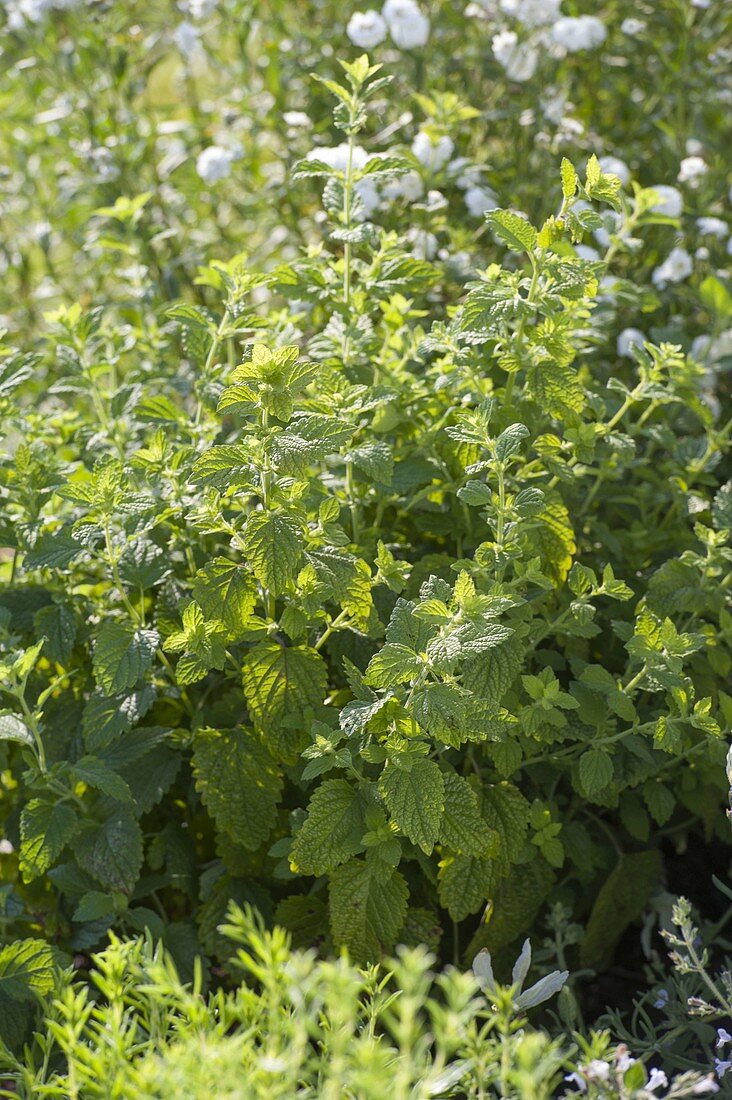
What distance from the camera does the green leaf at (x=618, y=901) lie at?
6.52ft

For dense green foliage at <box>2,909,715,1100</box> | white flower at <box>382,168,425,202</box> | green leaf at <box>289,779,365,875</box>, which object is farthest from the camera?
white flower at <box>382,168,425,202</box>

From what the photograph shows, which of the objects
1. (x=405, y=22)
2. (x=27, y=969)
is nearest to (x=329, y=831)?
(x=27, y=969)

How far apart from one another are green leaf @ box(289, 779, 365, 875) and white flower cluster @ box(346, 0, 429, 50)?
202 cm

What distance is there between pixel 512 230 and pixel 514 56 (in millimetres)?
1609

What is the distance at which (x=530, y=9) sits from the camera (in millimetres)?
2930

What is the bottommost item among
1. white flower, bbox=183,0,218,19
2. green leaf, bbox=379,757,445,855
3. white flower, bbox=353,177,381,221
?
green leaf, bbox=379,757,445,855

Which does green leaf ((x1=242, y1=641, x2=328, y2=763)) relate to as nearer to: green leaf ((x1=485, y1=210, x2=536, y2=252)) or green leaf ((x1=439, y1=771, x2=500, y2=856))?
green leaf ((x1=439, y1=771, x2=500, y2=856))

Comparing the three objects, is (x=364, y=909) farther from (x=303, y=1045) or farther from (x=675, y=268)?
(x=675, y=268)

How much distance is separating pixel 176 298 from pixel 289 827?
6.43 feet

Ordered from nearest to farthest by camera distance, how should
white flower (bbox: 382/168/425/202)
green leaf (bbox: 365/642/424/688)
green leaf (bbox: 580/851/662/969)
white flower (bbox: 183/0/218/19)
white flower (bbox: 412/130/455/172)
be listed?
Answer: green leaf (bbox: 365/642/424/688) < green leaf (bbox: 580/851/662/969) < white flower (bbox: 412/130/455/172) < white flower (bbox: 382/168/425/202) < white flower (bbox: 183/0/218/19)

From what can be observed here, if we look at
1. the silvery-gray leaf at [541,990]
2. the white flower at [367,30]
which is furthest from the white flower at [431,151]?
the silvery-gray leaf at [541,990]

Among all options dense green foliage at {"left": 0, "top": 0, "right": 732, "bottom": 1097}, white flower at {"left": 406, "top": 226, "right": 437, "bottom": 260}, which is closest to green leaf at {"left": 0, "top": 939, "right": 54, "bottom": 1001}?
dense green foliage at {"left": 0, "top": 0, "right": 732, "bottom": 1097}

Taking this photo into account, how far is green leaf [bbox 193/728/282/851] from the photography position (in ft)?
5.62

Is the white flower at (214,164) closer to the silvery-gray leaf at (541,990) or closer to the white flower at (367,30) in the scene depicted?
the white flower at (367,30)
